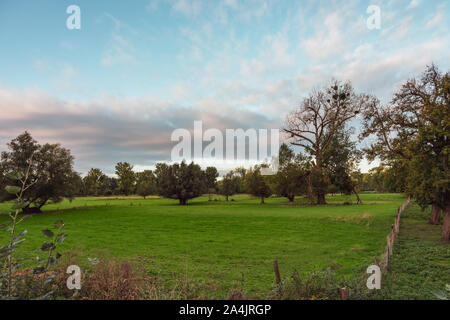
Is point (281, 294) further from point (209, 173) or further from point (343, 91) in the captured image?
point (209, 173)

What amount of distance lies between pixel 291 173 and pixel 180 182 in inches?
1133

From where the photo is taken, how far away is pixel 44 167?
40.7 metres

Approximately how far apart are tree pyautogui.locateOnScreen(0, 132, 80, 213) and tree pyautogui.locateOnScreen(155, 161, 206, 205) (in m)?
26.1

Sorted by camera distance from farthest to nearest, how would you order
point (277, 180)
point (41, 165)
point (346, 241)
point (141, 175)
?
point (141, 175)
point (277, 180)
point (41, 165)
point (346, 241)

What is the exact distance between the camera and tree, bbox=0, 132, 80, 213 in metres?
38.0

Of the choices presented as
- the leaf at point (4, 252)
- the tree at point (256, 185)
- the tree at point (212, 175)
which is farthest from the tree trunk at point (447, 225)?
the tree at point (212, 175)

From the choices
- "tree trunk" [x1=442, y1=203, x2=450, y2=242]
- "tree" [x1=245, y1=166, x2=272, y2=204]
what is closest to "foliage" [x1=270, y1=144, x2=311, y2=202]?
"tree" [x1=245, y1=166, x2=272, y2=204]

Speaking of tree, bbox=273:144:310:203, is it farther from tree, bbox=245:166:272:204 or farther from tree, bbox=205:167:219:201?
tree, bbox=205:167:219:201

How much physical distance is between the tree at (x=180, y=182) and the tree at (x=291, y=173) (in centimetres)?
2030

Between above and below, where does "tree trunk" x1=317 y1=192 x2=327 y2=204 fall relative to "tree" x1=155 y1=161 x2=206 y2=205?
below

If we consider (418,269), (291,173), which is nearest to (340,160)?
(291,173)

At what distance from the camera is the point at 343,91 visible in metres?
41.1

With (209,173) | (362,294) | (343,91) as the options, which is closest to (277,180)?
(343,91)

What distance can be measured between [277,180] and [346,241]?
45.5 m
